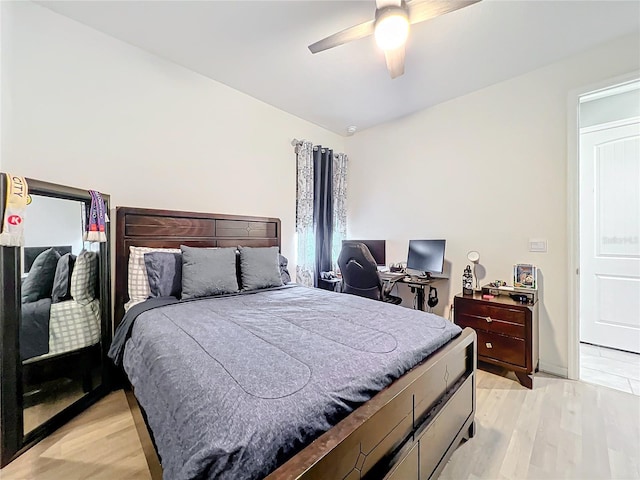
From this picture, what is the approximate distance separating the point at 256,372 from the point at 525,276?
2.66 metres

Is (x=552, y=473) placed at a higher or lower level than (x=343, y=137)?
lower

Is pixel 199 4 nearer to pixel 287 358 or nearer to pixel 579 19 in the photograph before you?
pixel 287 358

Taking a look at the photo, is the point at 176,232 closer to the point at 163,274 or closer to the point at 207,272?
the point at 163,274

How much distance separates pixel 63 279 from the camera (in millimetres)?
1910

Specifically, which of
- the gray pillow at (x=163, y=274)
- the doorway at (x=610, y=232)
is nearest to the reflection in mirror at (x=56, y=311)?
the gray pillow at (x=163, y=274)

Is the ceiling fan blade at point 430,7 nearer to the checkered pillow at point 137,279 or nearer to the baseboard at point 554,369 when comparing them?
the checkered pillow at point 137,279

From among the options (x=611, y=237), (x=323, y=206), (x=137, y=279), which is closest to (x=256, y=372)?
(x=137, y=279)

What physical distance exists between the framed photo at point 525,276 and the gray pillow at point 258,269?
7.31ft

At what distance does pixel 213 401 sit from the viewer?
33.3 inches

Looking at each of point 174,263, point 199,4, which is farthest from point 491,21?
point 174,263

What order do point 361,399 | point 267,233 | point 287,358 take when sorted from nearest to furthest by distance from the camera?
point 361,399 < point 287,358 < point 267,233

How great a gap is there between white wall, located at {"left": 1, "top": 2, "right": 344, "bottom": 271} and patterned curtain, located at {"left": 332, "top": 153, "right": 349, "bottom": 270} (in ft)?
3.20

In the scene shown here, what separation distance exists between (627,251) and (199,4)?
4401 millimetres

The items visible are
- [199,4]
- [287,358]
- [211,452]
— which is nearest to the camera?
→ [211,452]
